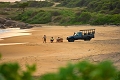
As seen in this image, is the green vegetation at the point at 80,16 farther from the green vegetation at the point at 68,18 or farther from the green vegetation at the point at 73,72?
the green vegetation at the point at 73,72

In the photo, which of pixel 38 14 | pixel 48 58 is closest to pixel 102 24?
pixel 38 14

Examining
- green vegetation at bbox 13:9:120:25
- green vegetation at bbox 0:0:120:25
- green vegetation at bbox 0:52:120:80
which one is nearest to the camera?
green vegetation at bbox 0:52:120:80

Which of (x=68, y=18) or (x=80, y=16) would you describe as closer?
(x=80, y=16)

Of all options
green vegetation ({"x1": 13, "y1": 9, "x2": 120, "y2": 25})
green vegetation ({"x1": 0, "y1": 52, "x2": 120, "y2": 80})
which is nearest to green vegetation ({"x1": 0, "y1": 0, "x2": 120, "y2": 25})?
green vegetation ({"x1": 13, "y1": 9, "x2": 120, "y2": 25})

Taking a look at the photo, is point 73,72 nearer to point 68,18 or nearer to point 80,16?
point 80,16

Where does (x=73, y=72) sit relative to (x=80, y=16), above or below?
above

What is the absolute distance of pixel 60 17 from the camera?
7688 cm

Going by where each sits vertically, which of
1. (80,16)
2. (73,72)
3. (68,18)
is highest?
(73,72)

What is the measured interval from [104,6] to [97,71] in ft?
267

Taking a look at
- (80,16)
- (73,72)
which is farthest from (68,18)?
(73,72)

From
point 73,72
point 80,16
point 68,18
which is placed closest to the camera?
point 73,72

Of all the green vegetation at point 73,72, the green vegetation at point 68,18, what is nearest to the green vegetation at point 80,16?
the green vegetation at point 68,18

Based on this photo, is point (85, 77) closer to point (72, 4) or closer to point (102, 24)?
point (102, 24)

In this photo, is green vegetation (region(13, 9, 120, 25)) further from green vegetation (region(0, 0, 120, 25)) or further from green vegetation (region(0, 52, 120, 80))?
green vegetation (region(0, 52, 120, 80))
